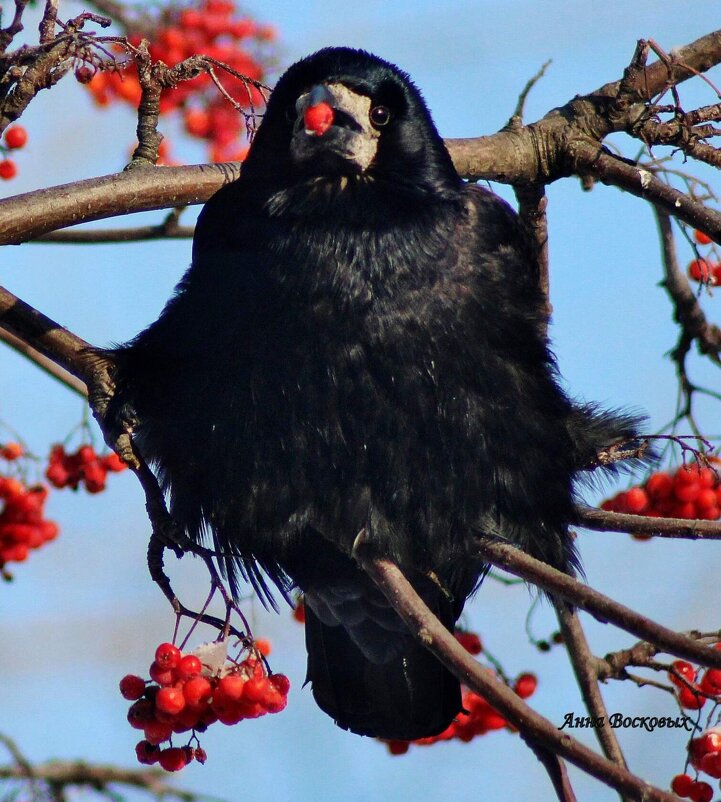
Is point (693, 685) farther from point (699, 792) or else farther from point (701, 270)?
point (701, 270)

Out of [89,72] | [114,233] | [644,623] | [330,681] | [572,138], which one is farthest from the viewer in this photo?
[114,233]

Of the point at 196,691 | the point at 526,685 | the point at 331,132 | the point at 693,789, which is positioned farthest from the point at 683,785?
the point at 331,132

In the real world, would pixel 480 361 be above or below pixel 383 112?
Result: below

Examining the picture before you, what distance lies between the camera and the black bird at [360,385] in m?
2.40

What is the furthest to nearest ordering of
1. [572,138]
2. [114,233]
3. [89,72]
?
[114,233]
[572,138]
[89,72]

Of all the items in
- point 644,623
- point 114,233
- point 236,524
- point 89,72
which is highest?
point 114,233

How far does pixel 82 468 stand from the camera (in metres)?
3.06

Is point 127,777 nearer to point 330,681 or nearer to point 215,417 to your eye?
point 330,681

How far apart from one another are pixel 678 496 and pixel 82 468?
4.67 ft

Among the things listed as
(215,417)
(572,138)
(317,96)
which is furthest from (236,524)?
(572,138)

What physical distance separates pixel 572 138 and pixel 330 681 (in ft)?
4.16

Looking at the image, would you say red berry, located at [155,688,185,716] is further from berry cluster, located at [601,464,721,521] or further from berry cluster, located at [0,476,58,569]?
berry cluster, located at [601,464,721,521]

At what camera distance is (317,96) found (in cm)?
250

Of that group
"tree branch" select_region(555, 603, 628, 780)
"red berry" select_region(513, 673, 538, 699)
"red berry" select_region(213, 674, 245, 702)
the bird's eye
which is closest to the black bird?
the bird's eye
